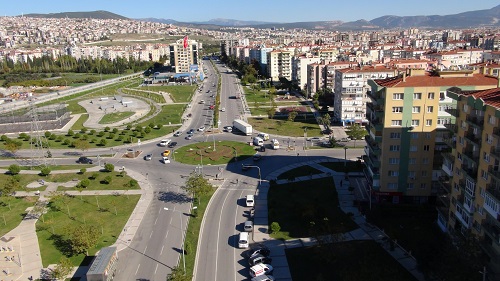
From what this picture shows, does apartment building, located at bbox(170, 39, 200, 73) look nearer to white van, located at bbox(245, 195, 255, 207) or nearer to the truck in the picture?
the truck

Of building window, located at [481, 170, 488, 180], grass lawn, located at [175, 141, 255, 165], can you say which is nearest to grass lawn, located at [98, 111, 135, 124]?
grass lawn, located at [175, 141, 255, 165]

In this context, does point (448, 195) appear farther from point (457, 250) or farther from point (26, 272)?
point (26, 272)

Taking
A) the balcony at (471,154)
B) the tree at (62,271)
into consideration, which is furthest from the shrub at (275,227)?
the tree at (62,271)

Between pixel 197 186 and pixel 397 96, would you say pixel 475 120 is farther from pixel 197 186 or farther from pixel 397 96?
pixel 197 186

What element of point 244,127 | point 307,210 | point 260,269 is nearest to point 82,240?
point 260,269

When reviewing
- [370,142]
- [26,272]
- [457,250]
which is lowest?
[26,272]

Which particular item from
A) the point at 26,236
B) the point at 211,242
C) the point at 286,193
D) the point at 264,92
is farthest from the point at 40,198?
the point at 264,92
